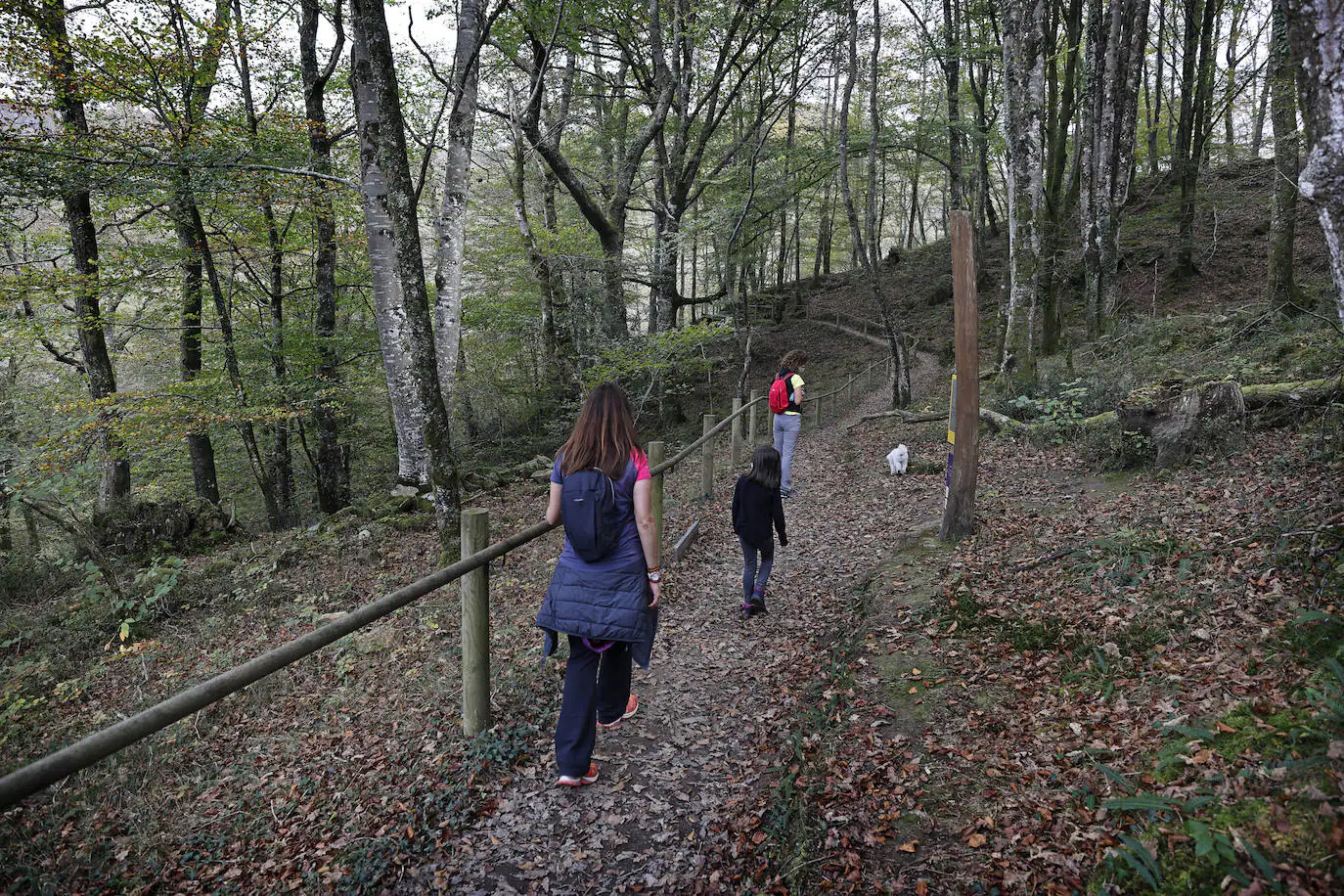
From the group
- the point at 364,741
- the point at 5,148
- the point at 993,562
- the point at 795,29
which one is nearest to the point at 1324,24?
the point at 993,562

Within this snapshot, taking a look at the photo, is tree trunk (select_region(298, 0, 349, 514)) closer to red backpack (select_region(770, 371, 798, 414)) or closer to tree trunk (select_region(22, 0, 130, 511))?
tree trunk (select_region(22, 0, 130, 511))

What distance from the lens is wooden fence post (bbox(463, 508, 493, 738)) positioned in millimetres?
3785

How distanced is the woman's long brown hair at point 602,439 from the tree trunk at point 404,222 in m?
3.74

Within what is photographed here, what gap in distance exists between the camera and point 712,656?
5.11 m

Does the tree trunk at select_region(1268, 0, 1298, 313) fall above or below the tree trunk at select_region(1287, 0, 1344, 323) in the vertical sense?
above

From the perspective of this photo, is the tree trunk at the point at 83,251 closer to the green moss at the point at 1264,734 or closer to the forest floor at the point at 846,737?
the forest floor at the point at 846,737

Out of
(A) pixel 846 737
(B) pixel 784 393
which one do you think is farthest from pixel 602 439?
(B) pixel 784 393

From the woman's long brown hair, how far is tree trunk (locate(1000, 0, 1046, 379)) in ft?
29.9

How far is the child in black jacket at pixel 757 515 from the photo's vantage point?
5.57 metres

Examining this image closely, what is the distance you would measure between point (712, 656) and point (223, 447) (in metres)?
15.8

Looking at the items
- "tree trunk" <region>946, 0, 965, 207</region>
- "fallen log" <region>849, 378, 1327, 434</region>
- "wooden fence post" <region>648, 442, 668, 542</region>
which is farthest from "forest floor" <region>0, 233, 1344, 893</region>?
"tree trunk" <region>946, 0, 965, 207</region>

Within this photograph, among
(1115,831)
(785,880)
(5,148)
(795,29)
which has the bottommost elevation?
(785,880)

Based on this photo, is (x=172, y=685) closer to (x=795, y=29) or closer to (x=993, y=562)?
(x=993, y=562)

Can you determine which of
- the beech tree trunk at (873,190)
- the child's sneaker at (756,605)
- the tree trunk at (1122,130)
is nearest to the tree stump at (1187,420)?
the child's sneaker at (756,605)
